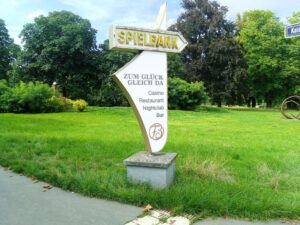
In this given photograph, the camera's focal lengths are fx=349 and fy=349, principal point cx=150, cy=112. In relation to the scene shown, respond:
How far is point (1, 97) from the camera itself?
18.8 metres

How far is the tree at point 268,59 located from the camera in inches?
1439

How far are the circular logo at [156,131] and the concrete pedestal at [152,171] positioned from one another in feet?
1.29

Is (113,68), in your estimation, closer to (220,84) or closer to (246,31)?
(220,84)

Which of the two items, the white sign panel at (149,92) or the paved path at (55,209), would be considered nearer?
the paved path at (55,209)

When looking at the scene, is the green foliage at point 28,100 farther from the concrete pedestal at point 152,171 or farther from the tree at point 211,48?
the tree at point 211,48

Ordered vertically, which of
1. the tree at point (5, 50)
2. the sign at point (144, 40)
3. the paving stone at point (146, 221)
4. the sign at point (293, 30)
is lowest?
the paving stone at point (146, 221)

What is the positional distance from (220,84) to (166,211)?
1201 inches

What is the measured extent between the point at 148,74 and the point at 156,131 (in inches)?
32.1

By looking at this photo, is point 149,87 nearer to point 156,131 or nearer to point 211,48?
point 156,131

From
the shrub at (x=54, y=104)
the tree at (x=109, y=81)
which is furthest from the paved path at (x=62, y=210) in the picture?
the tree at (x=109, y=81)

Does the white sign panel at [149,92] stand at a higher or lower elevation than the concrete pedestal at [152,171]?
higher

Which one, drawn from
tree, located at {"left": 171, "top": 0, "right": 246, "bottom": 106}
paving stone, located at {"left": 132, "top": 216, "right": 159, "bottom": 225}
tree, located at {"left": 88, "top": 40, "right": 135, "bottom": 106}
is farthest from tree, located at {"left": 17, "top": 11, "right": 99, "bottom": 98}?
paving stone, located at {"left": 132, "top": 216, "right": 159, "bottom": 225}

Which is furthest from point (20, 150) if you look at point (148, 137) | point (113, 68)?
point (113, 68)

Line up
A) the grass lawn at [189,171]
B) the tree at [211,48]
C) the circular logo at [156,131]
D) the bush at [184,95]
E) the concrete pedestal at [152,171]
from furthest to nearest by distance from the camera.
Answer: the tree at [211,48] → the bush at [184,95] → the circular logo at [156,131] → the concrete pedestal at [152,171] → the grass lawn at [189,171]
